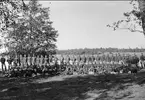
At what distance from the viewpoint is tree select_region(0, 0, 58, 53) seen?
25.6 m

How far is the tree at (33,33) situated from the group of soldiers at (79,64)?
26.8 feet

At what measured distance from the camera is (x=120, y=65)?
16.7 meters

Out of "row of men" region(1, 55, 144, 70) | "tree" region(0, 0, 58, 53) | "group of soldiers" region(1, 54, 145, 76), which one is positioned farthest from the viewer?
"tree" region(0, 0, 58, 53)

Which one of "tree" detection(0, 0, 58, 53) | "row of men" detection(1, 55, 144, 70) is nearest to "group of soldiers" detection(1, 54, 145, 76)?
"row of men" detection(1, 55, 144, 70)

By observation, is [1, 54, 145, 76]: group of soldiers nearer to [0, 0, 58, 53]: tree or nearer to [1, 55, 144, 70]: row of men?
[1, 55, 144, 70]: row of men

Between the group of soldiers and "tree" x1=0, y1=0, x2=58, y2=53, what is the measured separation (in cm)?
818

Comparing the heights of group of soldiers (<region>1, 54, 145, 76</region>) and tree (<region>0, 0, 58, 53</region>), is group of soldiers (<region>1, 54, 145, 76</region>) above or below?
below

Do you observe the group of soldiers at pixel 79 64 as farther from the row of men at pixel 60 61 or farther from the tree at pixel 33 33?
the tree at pixel 33 33

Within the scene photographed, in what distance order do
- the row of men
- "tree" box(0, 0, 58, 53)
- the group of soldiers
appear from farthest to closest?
1. "tree" box(0, 0, 58, 53)
2. the row of men
3. the group of soldiers

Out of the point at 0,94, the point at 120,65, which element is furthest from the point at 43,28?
the point at 0,94

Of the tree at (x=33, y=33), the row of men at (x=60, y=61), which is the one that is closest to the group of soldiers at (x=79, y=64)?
the row of men at (x=60, y=61)

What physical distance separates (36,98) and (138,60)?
11523mm

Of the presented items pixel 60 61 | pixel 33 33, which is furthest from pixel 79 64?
pixel 33 33

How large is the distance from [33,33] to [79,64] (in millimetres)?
11688
